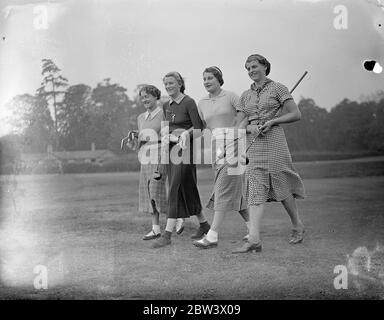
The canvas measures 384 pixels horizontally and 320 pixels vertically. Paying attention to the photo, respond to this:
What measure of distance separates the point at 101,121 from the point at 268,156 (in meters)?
1.29

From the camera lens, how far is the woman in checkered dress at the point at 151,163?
3795 millimetres

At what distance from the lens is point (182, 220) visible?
151 inches

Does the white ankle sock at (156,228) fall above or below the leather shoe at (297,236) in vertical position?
above

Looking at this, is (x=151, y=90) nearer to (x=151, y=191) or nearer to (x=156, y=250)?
(x=151, y=191)

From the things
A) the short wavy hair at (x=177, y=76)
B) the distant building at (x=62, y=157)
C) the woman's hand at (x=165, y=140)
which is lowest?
the distant building at (x=62, y=157)

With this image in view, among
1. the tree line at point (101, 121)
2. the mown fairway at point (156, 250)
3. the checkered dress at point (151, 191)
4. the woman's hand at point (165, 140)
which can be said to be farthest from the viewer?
the checkered dress at point (151, 191)

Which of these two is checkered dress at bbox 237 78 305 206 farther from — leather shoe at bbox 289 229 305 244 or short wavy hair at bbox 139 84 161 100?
short wavy hair at bbox 139 84 161 100

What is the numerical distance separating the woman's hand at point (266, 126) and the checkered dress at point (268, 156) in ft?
0.13

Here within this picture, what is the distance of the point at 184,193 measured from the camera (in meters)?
3.69

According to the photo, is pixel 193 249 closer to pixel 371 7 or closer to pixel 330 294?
pixel 330 294

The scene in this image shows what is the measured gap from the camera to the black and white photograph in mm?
3461

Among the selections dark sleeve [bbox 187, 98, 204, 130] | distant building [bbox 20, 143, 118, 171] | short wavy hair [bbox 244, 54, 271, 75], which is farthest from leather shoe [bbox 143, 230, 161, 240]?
short wavy hair [bbox 244, 54, 271, 75]

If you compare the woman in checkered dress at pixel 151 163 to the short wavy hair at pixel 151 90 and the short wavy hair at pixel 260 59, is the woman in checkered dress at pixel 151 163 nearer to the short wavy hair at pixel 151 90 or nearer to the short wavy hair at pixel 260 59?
the short wavy hair at pixel 151 90

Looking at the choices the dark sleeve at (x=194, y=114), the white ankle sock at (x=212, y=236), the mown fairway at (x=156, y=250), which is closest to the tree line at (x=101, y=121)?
the mown fairway at (x=156, y=250)
